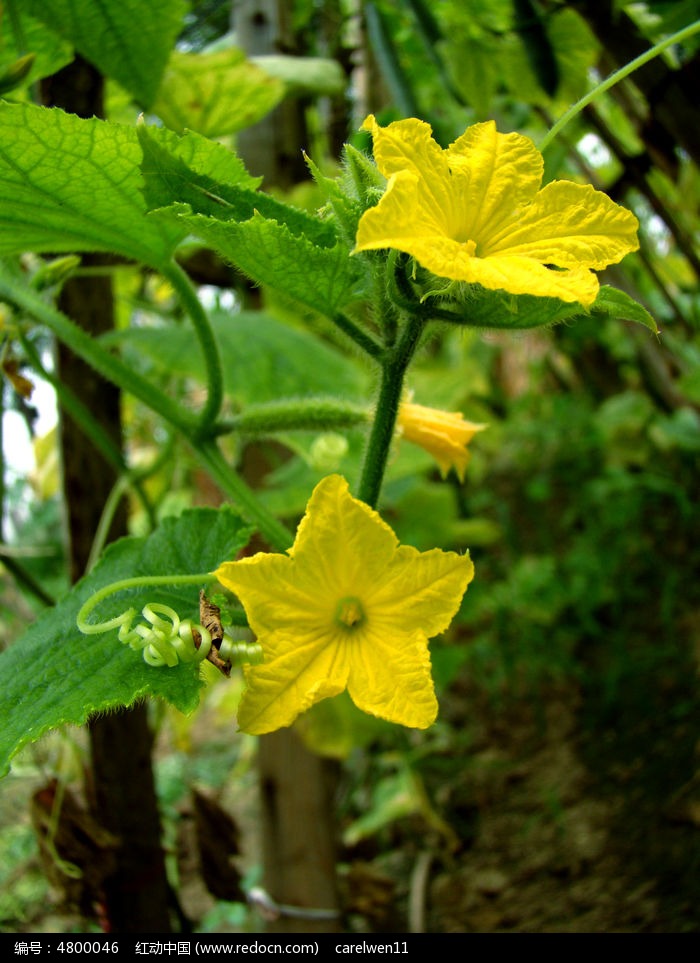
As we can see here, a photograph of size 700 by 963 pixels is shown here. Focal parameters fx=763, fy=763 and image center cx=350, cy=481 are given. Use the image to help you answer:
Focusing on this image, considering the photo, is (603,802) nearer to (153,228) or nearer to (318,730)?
(318,730)

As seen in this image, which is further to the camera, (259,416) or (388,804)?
(388,804)

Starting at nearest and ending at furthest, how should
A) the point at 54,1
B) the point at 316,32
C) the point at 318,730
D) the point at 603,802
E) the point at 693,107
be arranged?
1. the point at 54,1
2. the point at 693,107
3. the point at 318,730
4. the point at 603,802
5. the point at 316,32

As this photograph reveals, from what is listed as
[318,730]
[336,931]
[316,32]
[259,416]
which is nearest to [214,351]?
[259,416]

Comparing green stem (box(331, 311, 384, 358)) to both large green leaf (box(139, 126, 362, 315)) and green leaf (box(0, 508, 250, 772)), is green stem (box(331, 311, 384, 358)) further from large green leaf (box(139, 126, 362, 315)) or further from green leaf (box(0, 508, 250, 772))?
green leaf (box(0, 508, 250, 772))

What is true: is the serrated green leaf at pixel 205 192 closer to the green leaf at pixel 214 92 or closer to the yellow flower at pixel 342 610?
the yellow flower at pixel 342 610

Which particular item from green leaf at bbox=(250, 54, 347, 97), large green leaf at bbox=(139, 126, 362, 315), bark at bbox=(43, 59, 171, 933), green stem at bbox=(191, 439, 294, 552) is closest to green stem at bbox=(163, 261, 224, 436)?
green stem at bbox=(191, 439, 294, 552)

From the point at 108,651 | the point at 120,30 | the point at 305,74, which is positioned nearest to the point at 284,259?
the point at 108,651

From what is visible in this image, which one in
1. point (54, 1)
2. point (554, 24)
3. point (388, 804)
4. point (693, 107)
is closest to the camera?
point (54, 1)

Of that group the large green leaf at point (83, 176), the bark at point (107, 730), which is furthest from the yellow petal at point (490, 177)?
the bark at point (107, 730)

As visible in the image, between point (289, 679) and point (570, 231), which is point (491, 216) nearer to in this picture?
point (570, 231)
